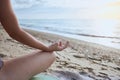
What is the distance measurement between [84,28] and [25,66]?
4.40m

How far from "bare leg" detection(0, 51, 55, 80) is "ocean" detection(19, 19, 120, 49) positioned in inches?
115

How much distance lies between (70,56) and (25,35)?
5.65 ft

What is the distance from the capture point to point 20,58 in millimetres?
2154

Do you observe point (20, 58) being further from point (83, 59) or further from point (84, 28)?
point (84, 28)

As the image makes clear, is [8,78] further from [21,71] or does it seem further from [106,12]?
[106,12]

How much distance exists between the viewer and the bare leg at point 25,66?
2057mm

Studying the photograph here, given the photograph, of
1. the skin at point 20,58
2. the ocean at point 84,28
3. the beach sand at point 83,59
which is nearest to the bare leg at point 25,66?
the skin at point 20,58

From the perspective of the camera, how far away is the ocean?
18.6 feet

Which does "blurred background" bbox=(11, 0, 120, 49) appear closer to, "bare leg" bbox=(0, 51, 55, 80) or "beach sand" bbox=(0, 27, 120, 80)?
"beach sand" bbox=(0, 27, 120, 80)

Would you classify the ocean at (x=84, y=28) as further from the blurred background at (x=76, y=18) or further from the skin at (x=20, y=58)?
the skin at (x=20, y=58)

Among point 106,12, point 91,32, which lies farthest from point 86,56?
point 106,12

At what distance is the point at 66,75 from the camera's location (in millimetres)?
2967

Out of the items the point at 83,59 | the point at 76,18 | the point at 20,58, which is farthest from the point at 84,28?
the point at 20,58

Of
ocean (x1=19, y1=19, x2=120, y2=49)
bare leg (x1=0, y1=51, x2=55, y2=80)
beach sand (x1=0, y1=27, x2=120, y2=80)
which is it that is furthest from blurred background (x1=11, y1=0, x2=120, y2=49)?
bare leg (x1=0, y1=51, x2=55, y2=80)
